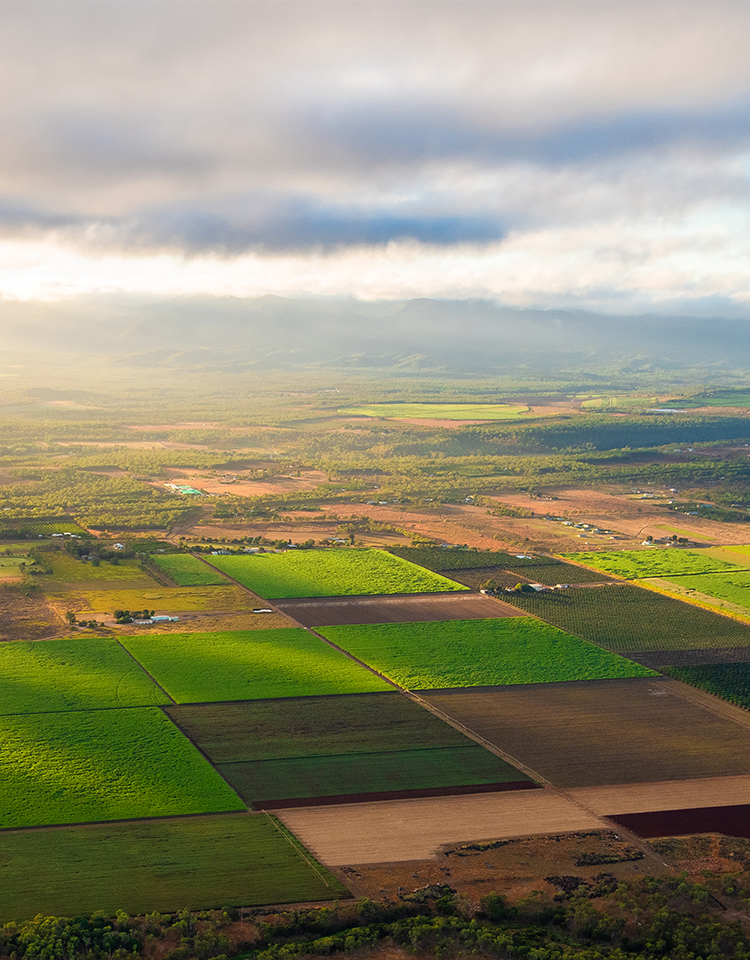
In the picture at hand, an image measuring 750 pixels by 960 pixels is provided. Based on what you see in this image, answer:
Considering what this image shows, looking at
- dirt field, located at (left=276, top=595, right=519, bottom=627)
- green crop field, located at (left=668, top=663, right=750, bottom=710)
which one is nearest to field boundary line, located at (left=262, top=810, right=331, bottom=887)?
dirt field, located at (left=276, top=595, right=519, bottom=627)

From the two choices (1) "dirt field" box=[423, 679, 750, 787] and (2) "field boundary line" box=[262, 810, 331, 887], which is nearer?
(2) "field boundary line" box=[262, 810, 331, 887]

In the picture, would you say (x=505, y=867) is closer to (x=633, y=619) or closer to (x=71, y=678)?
(x=71, y=678)

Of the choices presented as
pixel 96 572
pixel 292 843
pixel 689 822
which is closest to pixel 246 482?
pixel 96 572

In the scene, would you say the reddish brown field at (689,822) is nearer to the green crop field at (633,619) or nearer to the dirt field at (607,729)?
the dirt field at (607,729)

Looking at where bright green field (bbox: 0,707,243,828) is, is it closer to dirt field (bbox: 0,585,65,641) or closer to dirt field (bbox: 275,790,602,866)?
dirt field (bbox: 275,790,602,866)

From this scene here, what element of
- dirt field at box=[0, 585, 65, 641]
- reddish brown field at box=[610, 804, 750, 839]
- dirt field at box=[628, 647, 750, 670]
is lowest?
reddish brown field at box=[610, 804, 750, 839]

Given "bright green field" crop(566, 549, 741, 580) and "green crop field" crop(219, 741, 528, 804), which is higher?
"bright green field" crop(566, 549, 741, 580)
